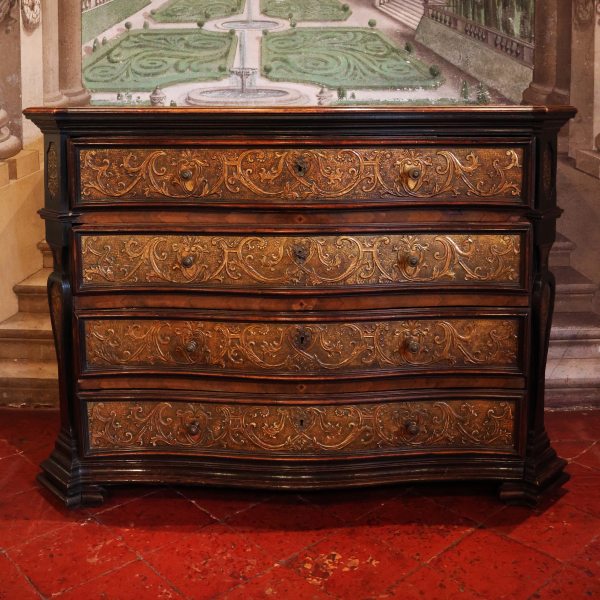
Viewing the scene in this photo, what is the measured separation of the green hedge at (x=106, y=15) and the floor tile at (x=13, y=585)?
Answer: 8.22 ft

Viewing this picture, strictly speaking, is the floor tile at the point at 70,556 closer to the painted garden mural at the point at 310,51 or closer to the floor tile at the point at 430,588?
the floor tile at the point at 430,588

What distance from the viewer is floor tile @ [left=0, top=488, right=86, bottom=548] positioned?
9.57ft

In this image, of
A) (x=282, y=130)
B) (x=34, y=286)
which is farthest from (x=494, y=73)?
(x=34, y=286)

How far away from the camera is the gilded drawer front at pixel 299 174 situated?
282 centimetres

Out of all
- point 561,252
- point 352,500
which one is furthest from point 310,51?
point 352,500

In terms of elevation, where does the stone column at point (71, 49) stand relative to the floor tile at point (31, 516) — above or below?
above

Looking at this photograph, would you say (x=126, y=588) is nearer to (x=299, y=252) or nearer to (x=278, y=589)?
(x=278, y=589)

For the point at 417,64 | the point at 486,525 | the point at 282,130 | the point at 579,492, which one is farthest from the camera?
the point at 417,64

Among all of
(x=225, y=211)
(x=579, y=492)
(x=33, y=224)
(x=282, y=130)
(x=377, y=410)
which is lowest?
(x=579, y=492)

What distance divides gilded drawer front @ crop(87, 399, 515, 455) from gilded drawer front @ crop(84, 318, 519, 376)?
0.48ft

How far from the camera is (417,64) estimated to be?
3.97 meters

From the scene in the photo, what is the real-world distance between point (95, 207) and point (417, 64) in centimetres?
185

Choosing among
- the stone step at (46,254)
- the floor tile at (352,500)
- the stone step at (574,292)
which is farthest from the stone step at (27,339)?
the stone step at (574,292)

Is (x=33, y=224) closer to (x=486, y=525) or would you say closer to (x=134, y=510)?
(x=134, y=510)
